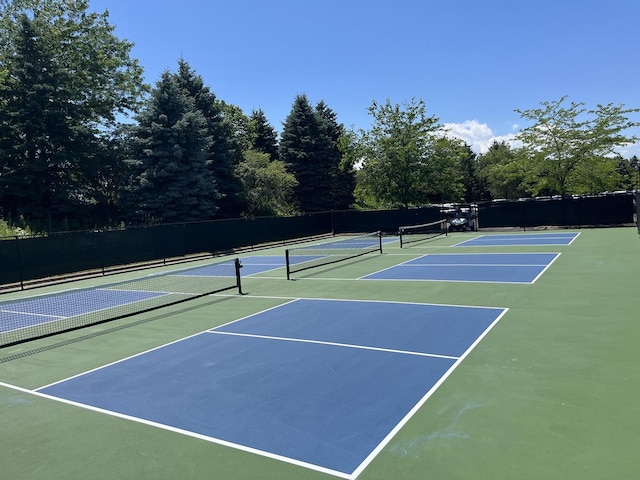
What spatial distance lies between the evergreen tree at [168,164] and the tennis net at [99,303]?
13.3 meters

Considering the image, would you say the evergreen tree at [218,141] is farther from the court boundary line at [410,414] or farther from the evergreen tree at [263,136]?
the court boundary line at [410,414]

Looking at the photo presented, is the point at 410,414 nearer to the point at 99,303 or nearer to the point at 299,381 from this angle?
the point at 299,381

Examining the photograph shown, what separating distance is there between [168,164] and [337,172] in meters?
22.9

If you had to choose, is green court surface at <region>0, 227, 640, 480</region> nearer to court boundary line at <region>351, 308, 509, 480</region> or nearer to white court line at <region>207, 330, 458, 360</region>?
court boundary line at <region>351, 308, 509, 480</region>

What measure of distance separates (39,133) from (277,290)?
22.5m

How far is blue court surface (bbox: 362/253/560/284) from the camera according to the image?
14.3 metres

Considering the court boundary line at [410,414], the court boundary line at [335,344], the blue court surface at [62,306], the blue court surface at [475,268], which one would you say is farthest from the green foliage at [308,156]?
the court boundary line at [410,414]

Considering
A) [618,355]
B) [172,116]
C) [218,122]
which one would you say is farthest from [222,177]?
[618,355]

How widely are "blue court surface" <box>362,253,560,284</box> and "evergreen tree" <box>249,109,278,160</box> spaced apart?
1656 inches

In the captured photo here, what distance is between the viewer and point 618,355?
6840 mm

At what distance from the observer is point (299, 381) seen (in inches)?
259

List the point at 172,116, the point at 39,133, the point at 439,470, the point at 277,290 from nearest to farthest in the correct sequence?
the point at 439,470
the point at 277,290
the point at 39,133
the point at 172,116

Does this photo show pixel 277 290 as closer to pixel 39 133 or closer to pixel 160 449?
pixel 160 449

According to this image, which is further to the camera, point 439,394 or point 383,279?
point 383,279
